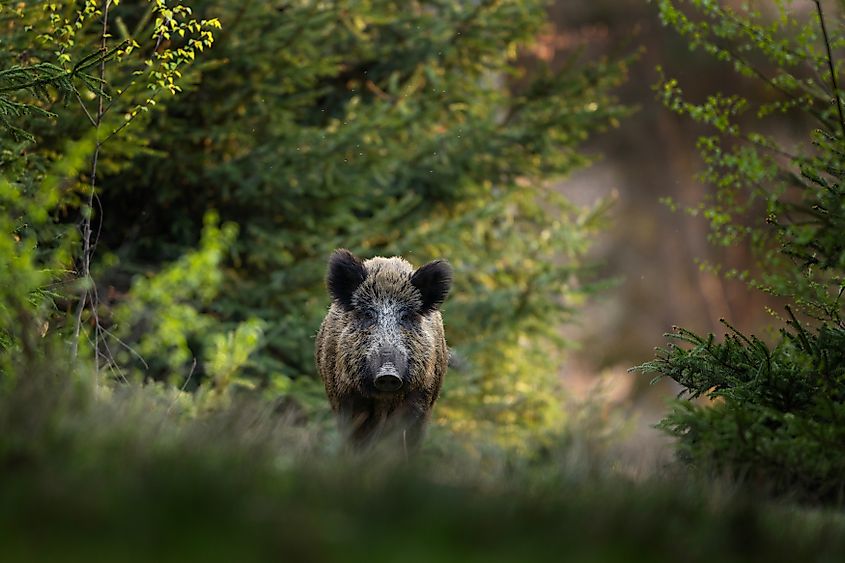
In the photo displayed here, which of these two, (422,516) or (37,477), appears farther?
(422,516)

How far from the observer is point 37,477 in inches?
125

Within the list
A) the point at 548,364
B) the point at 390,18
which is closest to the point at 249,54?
the point at 390,18

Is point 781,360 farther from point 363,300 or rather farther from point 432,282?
point 363,300

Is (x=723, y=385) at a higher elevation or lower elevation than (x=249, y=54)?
lower

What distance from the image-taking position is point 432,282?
791cm

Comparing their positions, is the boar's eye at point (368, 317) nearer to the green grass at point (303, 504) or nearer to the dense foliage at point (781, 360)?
the dense foliage at point (781, 360)

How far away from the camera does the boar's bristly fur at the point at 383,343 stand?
7.34m

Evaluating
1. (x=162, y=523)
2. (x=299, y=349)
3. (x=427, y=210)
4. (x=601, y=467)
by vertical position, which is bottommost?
(x=162, y=523)

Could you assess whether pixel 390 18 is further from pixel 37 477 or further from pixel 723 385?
pixel 37 477

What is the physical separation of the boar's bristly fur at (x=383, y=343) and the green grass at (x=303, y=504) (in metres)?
2.67

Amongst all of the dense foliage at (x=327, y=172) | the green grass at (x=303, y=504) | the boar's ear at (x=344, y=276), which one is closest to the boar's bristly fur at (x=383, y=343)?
the boar's ear at (x=344, y=276)

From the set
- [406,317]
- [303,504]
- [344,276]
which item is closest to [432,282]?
[406,317]

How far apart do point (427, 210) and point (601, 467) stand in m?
9.22

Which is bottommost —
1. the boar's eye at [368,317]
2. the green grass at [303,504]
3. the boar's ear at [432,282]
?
the green grass at [303,504]
